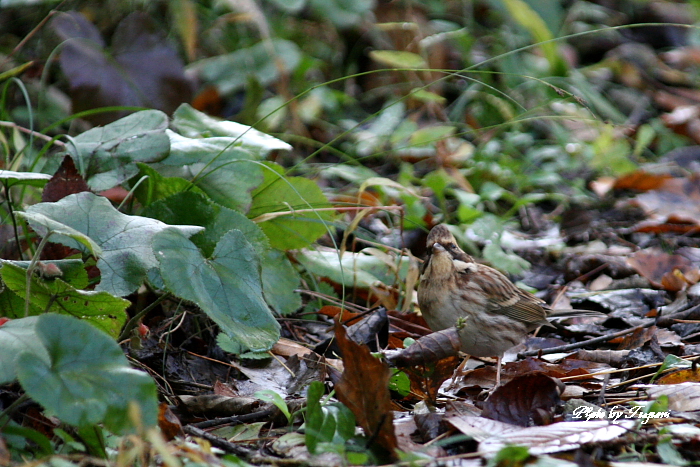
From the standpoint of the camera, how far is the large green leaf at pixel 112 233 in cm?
235

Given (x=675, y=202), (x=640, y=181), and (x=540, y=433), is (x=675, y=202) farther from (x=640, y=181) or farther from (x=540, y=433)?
(x=540, y=433)

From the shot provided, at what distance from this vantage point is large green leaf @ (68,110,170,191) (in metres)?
3.03

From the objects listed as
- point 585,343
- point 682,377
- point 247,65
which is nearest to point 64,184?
point 585,343

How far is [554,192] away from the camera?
624 cm

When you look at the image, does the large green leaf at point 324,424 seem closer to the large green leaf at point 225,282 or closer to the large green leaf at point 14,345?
the large green leaf at point 225,282

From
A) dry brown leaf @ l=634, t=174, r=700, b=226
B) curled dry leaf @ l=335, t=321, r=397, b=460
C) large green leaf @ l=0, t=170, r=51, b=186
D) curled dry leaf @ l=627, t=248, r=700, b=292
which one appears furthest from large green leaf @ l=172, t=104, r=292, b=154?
dry brown leaf @ l=634, t=174, r=700, b=226

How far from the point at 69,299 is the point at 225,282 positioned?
485 millimetres

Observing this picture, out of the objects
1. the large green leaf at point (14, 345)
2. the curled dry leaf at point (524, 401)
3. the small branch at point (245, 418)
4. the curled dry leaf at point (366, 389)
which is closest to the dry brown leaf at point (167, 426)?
the small branch at point (245, 418)

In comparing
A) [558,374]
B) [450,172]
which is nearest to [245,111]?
[450,172]

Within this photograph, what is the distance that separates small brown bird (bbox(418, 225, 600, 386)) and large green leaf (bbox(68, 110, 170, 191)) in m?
1.50

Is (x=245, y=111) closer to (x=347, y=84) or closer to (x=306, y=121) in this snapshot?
(x=306, y=121)

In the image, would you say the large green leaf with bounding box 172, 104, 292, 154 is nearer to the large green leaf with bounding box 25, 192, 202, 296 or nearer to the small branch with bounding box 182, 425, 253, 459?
the large green leaf with bounding box 25, 192, 202, 296

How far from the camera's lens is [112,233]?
244 cm

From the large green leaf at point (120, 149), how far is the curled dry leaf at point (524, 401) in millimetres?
1633
